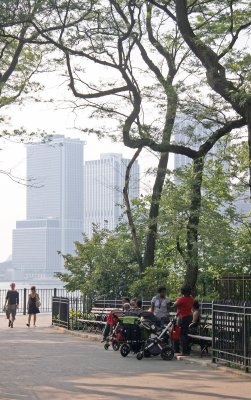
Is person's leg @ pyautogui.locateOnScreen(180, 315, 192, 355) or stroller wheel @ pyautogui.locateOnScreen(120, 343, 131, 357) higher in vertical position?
person's leg @ pyautogui.locateOnScreen(180, 315, 192, 355)

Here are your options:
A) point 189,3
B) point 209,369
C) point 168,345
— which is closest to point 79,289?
point 189,3

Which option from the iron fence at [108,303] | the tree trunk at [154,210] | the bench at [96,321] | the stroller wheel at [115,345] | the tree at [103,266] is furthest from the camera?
the tree at [103,266]

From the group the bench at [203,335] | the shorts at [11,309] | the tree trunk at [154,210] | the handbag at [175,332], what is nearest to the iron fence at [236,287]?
the bench at [203,335]

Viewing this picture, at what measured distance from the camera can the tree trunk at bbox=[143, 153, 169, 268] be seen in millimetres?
29281

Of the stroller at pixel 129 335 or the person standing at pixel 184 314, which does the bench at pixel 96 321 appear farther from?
the person standing at pixel 184 314

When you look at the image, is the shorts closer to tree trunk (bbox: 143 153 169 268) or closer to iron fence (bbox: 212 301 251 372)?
tree trunk (bbox: 143 153 169 268)

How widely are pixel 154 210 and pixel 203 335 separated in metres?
10.9

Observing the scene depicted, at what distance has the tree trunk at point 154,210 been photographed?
1153 inches

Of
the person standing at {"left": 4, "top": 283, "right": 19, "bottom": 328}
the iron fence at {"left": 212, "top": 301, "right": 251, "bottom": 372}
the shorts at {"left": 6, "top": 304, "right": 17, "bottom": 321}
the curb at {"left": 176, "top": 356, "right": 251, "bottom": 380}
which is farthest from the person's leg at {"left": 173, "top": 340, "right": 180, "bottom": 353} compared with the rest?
the shorts at {"left": 6, "top": 304, "right": 17, "bottom": 321}

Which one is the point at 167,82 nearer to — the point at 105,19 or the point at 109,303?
the point at 105,19

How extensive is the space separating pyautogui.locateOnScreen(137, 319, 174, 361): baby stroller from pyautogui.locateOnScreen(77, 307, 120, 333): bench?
24.7 feet

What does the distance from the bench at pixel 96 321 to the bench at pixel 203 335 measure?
7.51 meters

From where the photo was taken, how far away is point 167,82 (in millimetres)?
28359

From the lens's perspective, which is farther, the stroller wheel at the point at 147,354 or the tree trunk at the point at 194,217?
the tree trunk at the point at 194,217
